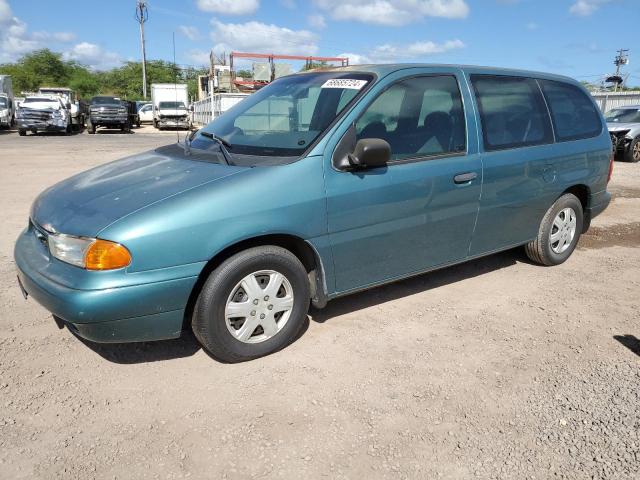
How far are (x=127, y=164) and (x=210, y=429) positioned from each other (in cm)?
210

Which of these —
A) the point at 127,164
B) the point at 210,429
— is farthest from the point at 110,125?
the point at 210,429

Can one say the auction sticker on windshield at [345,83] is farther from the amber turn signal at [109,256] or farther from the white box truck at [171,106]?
the white box truck at [171,106]

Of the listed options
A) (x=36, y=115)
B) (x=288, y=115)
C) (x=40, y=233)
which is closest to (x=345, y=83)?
(x=288, y=115)

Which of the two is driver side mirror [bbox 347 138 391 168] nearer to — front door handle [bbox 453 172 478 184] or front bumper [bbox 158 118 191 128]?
front door handle [bbox 453 172 478 184]

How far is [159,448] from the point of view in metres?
2.46

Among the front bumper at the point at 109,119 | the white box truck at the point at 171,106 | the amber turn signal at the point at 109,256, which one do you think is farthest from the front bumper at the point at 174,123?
the amber turn signal at the point at 109,256

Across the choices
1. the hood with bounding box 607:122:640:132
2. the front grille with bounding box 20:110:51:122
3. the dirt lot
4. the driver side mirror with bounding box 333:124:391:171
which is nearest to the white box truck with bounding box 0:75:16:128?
the front grille with bounding box 20:110:51:122

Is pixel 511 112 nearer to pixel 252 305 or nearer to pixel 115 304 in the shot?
pixel 252 305

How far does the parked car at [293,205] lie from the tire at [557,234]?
0.21 metres

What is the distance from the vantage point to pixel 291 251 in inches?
134

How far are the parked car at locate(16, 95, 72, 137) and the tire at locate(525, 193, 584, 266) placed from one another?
2412cm

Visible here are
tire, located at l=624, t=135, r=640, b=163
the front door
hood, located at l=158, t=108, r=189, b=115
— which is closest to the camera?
the front door

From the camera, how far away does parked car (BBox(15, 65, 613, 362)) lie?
110 inches

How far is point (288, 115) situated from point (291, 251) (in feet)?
3.44
